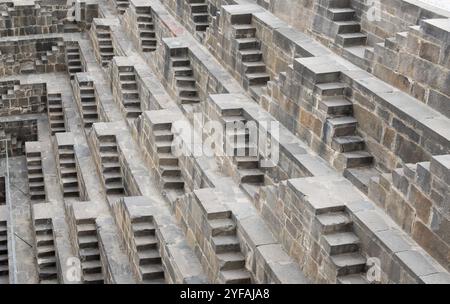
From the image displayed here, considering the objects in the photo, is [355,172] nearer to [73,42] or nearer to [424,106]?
[424,106]

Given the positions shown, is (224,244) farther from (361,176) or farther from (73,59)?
(73,59)

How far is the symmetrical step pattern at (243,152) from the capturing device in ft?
39.3

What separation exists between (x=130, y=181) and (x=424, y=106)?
6600 millimetres

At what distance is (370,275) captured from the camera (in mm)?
9000

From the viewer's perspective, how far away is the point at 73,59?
21922mm

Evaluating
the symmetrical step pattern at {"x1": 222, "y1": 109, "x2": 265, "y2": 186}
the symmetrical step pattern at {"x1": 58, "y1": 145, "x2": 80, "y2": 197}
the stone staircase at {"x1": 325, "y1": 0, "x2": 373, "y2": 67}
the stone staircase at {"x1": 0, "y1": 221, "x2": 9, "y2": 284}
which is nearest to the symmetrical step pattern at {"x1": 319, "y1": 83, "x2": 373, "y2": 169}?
the stone staircase at {"x1": 325, "y1": 0, "x2": 373, "y2": 67}

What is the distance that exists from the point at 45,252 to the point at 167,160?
3.46 meters

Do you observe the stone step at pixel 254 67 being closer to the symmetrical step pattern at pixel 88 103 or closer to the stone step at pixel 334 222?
the stone step at pixel 334 222

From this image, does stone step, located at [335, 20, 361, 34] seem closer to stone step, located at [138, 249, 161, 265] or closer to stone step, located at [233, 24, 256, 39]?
stone step, located at [233, 24, 256, 39]

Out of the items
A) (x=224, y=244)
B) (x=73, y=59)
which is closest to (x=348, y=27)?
(x=224, y=244)

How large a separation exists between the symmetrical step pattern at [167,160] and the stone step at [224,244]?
9.33ft

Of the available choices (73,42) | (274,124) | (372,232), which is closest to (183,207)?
(274,124)

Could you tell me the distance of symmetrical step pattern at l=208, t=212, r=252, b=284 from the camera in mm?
10319

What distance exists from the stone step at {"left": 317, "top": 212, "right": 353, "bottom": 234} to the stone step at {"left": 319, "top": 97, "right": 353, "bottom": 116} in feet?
6.92
